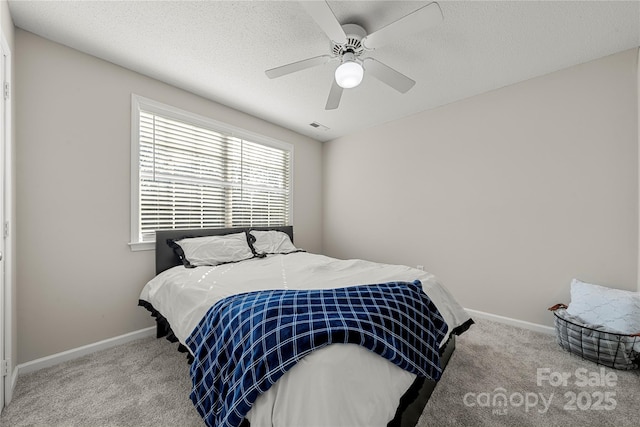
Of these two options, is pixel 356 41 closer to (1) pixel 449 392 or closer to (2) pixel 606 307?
(1) pixel 449 392

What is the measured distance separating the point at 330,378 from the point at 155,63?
2823 mm

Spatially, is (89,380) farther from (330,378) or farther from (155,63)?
(155,63)

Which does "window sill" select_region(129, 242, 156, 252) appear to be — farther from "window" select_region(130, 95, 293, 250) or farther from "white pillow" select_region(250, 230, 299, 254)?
"white pillow" select_region(250, 230, 299, 254)

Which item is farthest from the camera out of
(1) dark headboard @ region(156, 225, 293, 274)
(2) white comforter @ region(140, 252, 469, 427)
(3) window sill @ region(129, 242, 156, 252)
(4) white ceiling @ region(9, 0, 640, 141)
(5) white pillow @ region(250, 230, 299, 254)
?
(5) white pillow @ region(250, 230, 299, 254)

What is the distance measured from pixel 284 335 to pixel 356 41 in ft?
6.44

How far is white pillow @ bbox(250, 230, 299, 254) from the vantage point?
3088mm

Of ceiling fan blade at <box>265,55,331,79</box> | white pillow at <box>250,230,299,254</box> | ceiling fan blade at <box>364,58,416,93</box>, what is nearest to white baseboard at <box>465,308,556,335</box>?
white pillow at <box>250,230,299,254</box>

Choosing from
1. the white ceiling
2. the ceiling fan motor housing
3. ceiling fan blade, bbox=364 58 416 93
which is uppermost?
the white ceiling

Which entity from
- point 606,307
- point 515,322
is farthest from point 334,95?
point 515,322

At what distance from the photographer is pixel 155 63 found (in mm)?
2330

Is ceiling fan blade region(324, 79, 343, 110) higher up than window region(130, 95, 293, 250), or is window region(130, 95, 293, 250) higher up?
ceiling fan blade region(324, 79, 343, 110)

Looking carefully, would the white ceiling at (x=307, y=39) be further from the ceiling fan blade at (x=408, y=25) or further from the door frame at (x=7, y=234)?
the door frame at (x=7, y=234)

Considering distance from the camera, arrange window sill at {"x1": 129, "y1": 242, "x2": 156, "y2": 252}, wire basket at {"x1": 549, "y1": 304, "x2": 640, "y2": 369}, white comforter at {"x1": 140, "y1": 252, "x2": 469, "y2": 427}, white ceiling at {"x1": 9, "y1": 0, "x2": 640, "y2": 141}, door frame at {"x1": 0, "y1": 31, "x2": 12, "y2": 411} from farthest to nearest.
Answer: window sill at {"x1": 129, "y1": 242, "x2": 156, "y2": 252} → wire basket at {"x1": 549, "y1": 304, "x2": 640, "y2": 369} → white ceiling at {"x1": 9, "y1": 0, "x2": 640, "y2": 141} → door frame at {"x1": 0, "y1": 31, "x2": 12, "y2": 411} → white comforter at {"x1": 140, "y1": 252, "x2": 469, "y2": 427}

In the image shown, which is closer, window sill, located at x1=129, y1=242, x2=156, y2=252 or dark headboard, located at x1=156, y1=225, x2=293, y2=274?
window sill, located at x1=129, y1=242, x2=156, y2=252
